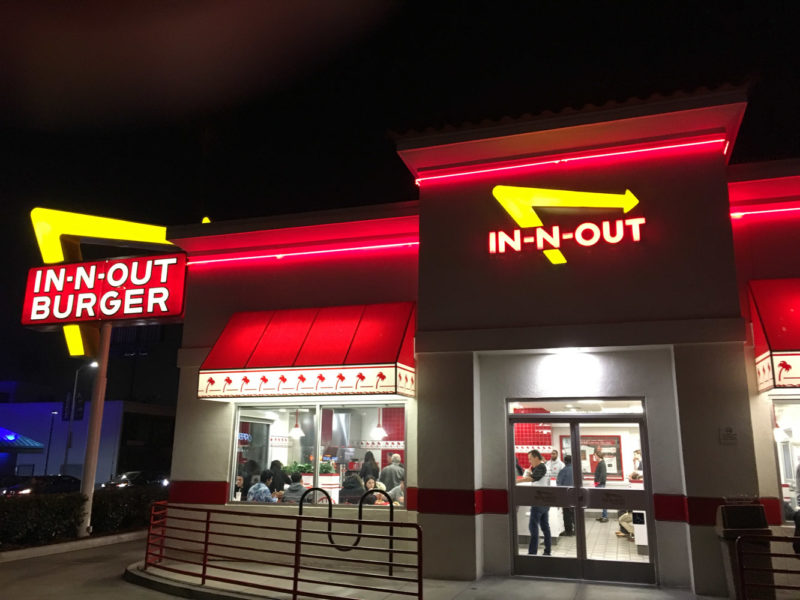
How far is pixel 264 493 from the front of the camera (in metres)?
11.6

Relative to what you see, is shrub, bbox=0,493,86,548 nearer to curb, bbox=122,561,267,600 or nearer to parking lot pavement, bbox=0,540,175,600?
parking lot pavement, bbox=0,540,175,600

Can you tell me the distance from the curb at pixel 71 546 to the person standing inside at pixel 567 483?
10.5m

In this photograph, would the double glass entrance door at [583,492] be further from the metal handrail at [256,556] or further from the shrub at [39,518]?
the shrub at [39,518]

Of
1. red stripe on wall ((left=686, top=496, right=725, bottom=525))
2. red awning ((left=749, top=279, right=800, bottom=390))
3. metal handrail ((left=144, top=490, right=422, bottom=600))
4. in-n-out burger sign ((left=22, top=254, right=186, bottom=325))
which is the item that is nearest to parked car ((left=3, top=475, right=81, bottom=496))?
in-n-out burger sign ((left=22, top=254, right=186, bottom=325))

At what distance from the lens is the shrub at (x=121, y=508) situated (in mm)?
15094

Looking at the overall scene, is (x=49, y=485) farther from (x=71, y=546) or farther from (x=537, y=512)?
(x=537, y=512)

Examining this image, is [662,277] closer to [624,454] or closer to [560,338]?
[560,338]

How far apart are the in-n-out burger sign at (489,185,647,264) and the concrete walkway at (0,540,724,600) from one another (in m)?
4.83

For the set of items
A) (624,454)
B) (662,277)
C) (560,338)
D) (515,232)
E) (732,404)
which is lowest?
(624,454)

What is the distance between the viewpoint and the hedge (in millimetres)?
12758

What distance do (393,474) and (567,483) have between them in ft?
9.87

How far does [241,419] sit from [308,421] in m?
1.47

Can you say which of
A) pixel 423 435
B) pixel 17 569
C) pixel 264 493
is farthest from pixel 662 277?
pixel 17 569

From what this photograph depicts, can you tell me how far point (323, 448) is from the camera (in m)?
11.4
